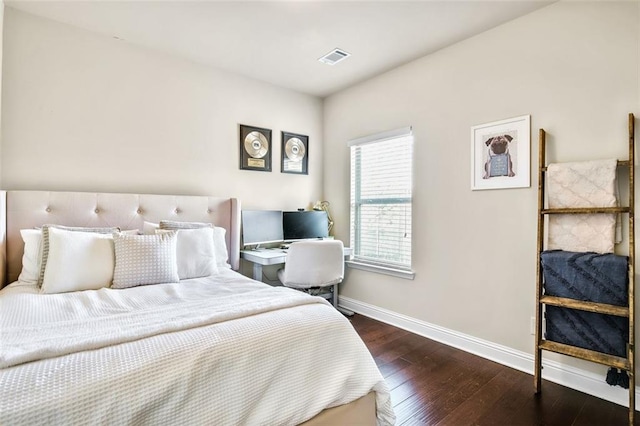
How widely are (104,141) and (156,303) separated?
5.64 ft

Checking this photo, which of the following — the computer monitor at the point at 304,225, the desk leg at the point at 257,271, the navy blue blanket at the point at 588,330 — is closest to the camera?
Result: the navy blue blanket at the point at 588,330

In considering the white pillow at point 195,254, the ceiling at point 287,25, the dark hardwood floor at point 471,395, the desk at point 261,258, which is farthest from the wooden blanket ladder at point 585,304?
the white pillow at point 195,254

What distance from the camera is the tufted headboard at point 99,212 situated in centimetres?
218

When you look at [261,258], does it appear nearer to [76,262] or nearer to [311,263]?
[311,263]

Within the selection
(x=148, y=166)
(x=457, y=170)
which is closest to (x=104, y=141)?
(x=148, y=166)

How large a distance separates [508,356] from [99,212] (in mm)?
3371

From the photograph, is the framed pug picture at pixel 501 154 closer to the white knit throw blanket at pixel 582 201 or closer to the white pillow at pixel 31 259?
the white knit throw blanket at pixel 582 201

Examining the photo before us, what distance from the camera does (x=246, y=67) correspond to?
3.19 metres

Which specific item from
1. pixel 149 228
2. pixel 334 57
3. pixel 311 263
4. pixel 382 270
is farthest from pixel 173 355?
pixel 334 57

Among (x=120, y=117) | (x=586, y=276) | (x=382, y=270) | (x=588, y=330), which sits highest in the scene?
(x=120, y=117)

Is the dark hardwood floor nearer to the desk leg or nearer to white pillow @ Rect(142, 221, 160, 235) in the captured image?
the desk leg

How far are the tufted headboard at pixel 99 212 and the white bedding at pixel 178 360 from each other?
641 mm

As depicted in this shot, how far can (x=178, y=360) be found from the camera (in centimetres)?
108

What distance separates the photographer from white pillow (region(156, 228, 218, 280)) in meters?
2.29
